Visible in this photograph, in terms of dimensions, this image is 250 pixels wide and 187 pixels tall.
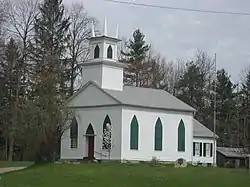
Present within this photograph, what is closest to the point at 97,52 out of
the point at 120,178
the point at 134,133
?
the point at 134,133

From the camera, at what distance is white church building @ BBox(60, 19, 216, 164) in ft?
194

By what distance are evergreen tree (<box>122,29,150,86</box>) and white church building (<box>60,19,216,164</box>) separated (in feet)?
76.5

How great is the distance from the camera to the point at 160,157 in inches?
2413

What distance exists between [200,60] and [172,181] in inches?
2558

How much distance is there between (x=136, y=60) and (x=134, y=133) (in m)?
34.5

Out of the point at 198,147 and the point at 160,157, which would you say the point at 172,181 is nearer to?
the point at 160,157

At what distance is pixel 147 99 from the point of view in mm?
63062

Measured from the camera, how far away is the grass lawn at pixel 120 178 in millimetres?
35750

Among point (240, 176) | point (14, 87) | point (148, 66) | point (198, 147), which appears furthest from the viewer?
point (148, 66)

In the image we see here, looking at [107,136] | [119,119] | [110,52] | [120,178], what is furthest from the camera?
[110,52]

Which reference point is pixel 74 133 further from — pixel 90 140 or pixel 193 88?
pixel 193 88

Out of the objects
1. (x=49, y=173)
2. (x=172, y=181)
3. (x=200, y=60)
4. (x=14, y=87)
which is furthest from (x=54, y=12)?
(x=172, y=181)

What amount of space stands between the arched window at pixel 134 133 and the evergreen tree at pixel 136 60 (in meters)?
28.9

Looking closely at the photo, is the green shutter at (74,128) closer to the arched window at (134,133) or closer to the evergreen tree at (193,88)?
the arched window at (134,133)
